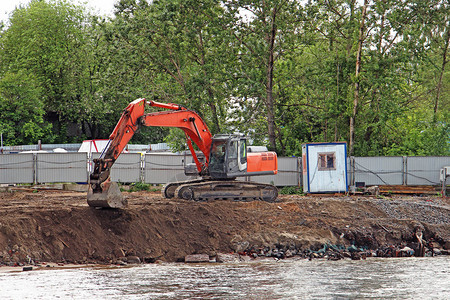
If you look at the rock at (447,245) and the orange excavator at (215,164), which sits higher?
the orange excavator at (215,164)

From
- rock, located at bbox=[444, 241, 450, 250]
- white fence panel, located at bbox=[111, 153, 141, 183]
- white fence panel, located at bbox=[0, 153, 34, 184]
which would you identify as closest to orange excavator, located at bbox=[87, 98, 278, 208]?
rock, located at bbox=[444, 241, 450, 250]

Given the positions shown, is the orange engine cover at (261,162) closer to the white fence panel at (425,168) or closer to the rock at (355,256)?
the rock at (355,256)

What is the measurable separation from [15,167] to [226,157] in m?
14.2

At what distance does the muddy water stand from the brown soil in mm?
1246

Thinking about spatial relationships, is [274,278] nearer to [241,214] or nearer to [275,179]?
[241,214]

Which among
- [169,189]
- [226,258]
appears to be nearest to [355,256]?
[226,258]

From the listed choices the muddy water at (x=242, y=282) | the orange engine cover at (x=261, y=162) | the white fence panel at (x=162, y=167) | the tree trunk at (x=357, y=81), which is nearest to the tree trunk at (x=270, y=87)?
the tree trunk at (x=357, y=81)

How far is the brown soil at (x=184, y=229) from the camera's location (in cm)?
1407

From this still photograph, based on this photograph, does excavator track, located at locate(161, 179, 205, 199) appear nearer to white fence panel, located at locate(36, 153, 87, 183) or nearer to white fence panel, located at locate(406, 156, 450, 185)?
white fence panel, located at locate(36, 153, 87, 183)

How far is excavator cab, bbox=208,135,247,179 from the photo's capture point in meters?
20.5

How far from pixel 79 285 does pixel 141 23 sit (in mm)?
22014

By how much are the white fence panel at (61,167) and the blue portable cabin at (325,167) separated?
1182cm

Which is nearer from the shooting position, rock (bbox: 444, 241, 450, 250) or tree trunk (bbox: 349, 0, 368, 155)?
rock (bbox: 444, 241, 450, 250)

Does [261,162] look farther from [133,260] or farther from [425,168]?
[425,168]
